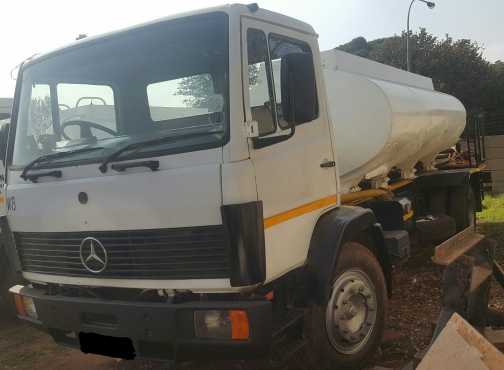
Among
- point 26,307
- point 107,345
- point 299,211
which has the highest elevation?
point 299,211

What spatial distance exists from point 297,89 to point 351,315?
168cm

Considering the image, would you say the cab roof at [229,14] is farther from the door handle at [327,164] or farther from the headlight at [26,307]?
A: the headlight at [26,307]

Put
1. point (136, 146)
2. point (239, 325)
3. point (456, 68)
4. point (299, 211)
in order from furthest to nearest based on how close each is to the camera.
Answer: point (456, 68)
point (299, 211)
point (136, 146)
point (239, 325)

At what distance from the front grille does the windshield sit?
488 millimetres

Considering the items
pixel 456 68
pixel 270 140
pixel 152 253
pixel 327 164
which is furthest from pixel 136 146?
pixel 456 68

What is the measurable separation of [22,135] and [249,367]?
2.43m

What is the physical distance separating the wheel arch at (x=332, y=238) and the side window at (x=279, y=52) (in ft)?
2.63

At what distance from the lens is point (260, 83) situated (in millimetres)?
3238

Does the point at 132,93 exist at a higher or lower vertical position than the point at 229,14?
lower

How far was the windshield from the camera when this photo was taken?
3.15m

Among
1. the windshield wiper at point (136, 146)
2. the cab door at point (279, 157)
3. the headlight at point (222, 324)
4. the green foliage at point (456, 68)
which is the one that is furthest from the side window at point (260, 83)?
the green foliage at point (456, 68)

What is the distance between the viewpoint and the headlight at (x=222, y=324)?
2951mm

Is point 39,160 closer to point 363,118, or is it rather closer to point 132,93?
point 132,93

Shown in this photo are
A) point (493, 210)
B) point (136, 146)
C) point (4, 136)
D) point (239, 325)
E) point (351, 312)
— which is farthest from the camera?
point (493, 210)
